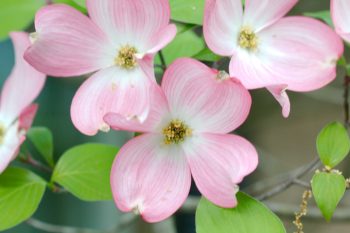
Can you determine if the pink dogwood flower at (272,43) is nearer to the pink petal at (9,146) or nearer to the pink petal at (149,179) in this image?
the pink petal at (149,179)

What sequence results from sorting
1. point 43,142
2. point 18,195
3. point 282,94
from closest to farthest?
point 282,94
point 18,195
point 43,142

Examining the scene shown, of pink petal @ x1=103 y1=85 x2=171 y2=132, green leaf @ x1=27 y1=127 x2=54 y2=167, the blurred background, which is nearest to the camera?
pink petal @ x1=103 y1=85 x2=171 y2=132

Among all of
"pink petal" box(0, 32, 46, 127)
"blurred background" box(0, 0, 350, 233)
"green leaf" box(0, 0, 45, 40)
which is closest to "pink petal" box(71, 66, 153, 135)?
"pink petal" box(0, 32, 46, 127)

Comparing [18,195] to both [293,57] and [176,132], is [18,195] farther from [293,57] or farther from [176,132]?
[293,57]

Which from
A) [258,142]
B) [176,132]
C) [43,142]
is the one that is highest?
[176,132]

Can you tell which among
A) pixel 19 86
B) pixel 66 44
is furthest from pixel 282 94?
pixel 19 86

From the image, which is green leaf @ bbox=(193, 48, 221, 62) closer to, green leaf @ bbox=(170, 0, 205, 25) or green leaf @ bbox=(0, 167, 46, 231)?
green leaf @ bbox=(170, 0, 205, 25)
